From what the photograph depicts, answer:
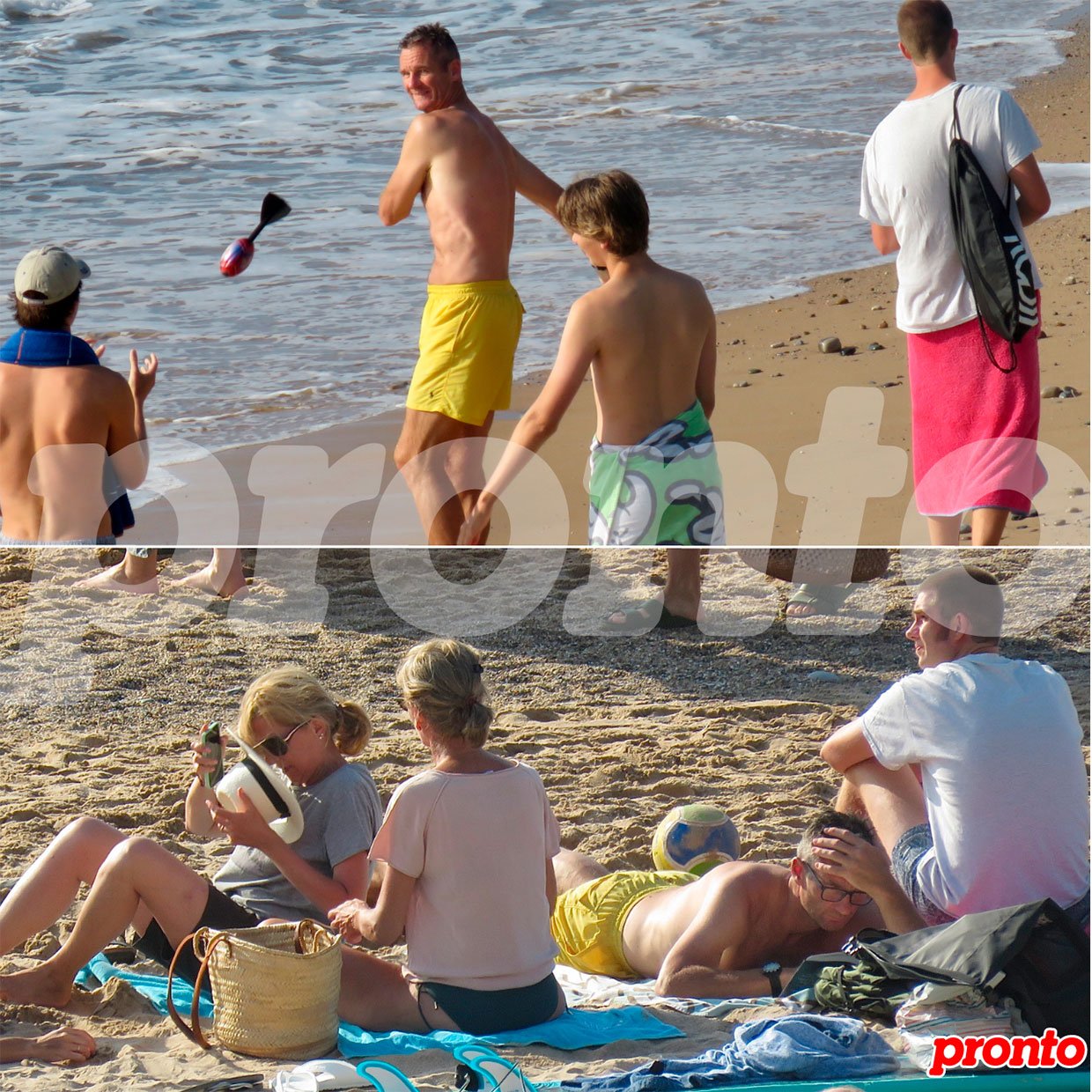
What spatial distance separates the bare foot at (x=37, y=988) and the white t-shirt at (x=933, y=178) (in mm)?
2679

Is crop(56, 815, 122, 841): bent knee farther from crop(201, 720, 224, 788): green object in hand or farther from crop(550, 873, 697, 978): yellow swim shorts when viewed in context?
crop(550, 873, 697, 978): yellow swim shorts

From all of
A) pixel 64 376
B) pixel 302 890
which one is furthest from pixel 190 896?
pixel 64 376

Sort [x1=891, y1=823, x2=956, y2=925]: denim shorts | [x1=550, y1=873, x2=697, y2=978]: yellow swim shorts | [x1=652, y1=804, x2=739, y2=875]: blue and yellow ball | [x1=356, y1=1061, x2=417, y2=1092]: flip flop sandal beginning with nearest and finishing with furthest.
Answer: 1. [x1=356, y1=1061, x2=417, y2=1092]: flip flop sandal
2. [x1=891, y1=823, x2=956, y2=925]: denim shorts
3. [x1=550, y1=873, x2=697, y2=978]: yellow swim shorts
4. [x1=652, y1=804, x2=739, y2=875]: blue and yellow ball

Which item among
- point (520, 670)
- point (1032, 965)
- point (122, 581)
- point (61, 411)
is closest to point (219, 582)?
point (122, 581)

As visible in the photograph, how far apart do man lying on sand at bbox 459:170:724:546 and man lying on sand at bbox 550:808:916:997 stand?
1.15 m

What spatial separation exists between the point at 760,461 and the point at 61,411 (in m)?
→ 3.25

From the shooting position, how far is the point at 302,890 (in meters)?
3.22

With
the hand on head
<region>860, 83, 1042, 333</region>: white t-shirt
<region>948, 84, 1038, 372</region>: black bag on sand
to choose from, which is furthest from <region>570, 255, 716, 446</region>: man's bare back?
the hand on head

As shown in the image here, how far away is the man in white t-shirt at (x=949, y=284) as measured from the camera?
4.04 meters

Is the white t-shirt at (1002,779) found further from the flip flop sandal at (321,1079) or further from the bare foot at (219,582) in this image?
the bare foot at (219,582)

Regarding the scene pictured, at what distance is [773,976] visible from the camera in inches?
127

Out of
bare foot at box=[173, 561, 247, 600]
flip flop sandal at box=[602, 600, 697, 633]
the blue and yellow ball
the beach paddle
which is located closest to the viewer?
the blue and yellow ball

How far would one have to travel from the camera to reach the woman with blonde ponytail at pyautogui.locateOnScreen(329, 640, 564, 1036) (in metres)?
2.98

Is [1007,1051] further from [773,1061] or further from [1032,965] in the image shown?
[773,1061]
